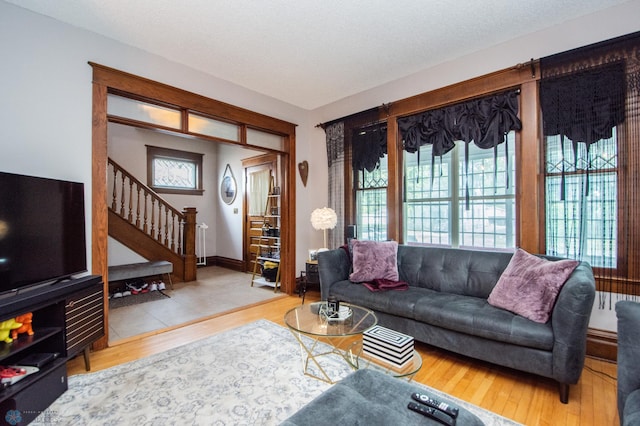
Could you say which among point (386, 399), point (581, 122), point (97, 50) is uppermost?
point (97, 50)

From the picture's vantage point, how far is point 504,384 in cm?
209

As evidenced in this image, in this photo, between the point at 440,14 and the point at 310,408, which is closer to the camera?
the point at 310,408

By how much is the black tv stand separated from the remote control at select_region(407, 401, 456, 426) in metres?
2.12

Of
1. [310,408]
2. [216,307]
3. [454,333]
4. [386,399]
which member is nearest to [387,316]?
[454,333]

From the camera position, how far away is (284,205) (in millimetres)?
4492

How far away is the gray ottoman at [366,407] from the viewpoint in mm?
1092

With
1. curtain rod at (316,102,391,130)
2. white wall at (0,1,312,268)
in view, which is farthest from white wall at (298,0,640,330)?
white wall at (0,1,312,268)

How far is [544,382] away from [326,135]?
3.67m

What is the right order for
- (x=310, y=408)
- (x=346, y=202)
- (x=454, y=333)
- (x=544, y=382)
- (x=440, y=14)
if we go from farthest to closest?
(x=346, y=202)
(x=440, y=14)
(x=454, y=333)
(x=544, y=382)
(x=310, y=408)

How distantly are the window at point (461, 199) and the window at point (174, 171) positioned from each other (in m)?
4.84

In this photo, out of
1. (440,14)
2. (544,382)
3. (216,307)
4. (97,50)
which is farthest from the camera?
(216,307)

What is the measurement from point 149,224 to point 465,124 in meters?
5.27

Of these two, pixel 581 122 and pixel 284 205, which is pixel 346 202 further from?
pixel 581 122

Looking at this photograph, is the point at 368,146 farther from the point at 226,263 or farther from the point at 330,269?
the point at 226,263
